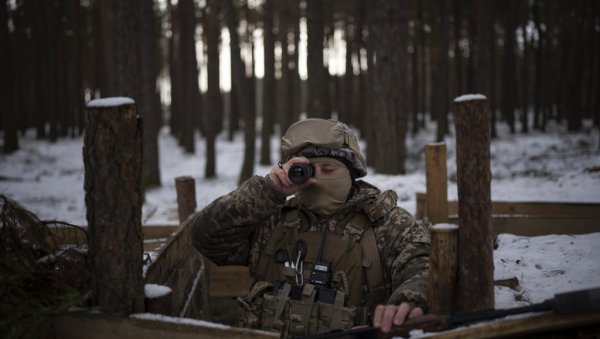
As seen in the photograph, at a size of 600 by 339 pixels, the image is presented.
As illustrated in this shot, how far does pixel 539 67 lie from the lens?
22219 mm

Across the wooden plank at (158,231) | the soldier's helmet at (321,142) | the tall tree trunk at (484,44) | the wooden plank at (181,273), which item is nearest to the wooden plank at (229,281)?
the wooden plank at (181,273)

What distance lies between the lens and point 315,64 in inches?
484

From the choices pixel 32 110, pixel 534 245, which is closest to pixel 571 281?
pixel 534 245

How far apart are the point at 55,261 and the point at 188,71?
18.0 meters

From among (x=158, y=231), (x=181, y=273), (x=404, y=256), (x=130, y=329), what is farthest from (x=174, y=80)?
(x=130, y=329)

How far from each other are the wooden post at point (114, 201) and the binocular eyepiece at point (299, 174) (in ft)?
2.90

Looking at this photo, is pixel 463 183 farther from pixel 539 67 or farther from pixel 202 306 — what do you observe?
pixel 539 67

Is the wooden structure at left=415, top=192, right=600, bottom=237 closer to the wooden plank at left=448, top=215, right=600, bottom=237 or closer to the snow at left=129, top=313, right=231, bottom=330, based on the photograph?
the wooden plank at left=448, top=215, right=600, bottom=237

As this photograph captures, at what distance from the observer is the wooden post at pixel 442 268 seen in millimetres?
2822

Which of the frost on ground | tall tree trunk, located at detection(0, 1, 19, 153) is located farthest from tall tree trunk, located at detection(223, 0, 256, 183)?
tall tree trunk, located at detection(0, 1, 19, 153)

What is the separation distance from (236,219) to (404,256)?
3.50 ft

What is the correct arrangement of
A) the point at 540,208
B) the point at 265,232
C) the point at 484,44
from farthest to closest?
the point at 484,44 < the point at 540,208 < the point at 265,232

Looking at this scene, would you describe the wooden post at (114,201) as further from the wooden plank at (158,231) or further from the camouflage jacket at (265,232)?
the wooden plank at (158,231)

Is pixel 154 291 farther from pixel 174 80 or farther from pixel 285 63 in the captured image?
pixel 174 80
